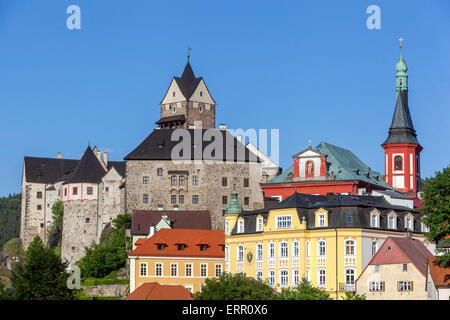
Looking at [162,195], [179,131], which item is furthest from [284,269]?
[179,131]

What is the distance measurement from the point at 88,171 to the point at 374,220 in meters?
45.9

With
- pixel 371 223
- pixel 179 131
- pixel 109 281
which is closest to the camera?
pixel 371 223

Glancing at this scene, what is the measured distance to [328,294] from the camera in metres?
69.7

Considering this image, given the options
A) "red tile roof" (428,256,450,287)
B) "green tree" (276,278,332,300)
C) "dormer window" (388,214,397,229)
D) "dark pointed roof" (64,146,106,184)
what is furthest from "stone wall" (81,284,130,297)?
"red tile roof" (428,256,450,287)

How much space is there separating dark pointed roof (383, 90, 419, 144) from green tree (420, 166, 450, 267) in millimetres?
39533

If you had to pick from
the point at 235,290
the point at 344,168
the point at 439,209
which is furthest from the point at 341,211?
the point at 344,168

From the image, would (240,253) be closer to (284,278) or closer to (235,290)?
(284,278)

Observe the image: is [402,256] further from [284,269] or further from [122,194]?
[122,194]

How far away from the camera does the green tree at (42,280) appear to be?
65562mm

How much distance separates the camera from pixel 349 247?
238 feet

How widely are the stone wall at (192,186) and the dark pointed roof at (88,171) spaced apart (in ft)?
30.7

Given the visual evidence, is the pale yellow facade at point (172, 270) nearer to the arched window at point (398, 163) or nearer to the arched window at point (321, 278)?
the arched window at point (321, 278)

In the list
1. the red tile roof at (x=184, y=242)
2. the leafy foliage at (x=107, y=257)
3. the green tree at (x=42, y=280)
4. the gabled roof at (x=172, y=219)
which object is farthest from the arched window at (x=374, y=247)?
the leafy foliage at (x=107, y=257)
